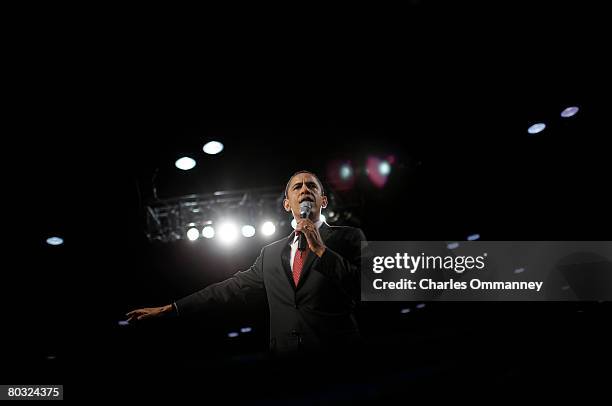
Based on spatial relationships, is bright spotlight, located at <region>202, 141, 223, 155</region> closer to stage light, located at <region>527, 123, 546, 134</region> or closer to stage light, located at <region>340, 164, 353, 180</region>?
stage light, located at <region>340, 164, 353, 180</region>

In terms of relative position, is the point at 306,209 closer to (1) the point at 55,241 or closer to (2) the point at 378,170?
(2) the point at 378,170

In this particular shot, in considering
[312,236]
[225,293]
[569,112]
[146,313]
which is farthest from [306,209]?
[569,112]

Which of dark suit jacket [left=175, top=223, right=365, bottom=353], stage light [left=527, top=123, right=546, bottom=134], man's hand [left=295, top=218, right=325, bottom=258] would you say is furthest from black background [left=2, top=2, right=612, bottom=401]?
man's hand [left=295, top=218, right=325, bottom=258]

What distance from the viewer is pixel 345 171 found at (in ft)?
14.7

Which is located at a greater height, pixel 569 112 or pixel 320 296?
pixel 569 112

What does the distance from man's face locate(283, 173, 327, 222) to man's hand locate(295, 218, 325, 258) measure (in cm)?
12

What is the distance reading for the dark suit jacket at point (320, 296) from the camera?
5.55 feet

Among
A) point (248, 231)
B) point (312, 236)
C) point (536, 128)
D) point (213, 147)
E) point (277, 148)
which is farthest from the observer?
point (248, 231)

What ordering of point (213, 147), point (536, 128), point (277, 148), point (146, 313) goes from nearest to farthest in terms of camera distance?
point (146, 313), point (213, 147), point (277, 148), point (536, 128)

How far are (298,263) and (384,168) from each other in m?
2.94

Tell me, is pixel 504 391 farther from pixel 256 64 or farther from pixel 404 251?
pixel 256 64

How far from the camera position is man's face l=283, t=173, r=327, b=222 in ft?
6.10

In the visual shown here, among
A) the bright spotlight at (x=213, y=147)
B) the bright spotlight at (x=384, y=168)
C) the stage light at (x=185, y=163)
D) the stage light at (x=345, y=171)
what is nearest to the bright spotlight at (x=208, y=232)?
the stage light at (x=185, y=163)

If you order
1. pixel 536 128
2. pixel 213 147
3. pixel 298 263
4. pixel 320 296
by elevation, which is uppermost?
pixel 536 128
